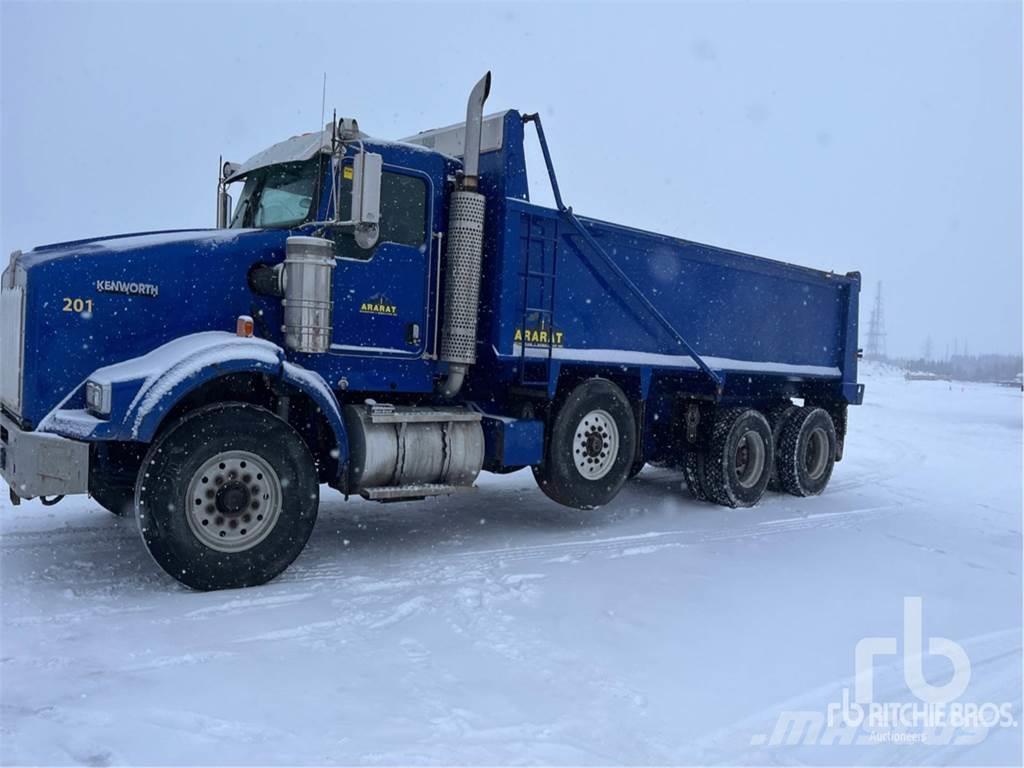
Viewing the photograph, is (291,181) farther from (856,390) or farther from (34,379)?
(856,390)

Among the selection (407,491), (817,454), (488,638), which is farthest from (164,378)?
(817,454)

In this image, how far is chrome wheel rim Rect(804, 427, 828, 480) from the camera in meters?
10.8

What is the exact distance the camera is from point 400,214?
669cm

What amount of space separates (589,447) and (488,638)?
331 cm

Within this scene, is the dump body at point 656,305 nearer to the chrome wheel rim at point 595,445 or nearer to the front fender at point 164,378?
the chrome wheel rim at point 595,445

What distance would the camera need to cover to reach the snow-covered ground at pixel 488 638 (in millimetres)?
3539

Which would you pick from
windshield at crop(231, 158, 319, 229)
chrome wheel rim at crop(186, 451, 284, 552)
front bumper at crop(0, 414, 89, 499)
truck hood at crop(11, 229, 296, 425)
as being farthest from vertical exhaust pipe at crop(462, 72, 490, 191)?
front bumper at crop(0, 414, 89, 499)

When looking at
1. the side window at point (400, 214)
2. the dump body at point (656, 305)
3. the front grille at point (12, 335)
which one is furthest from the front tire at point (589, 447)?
the front grille at point (12, 335)

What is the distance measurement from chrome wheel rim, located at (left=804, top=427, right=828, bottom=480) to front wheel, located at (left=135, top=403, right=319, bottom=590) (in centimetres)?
725

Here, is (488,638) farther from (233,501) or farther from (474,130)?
(474,130)

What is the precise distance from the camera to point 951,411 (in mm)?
28766

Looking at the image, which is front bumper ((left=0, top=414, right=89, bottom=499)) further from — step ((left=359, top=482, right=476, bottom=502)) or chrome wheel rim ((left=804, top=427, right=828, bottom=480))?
chrome wheel rim ((left=804, top=427, right=828, bottom=480))

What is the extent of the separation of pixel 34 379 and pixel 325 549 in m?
2.43

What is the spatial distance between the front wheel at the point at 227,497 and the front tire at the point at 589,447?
2.49 meters
